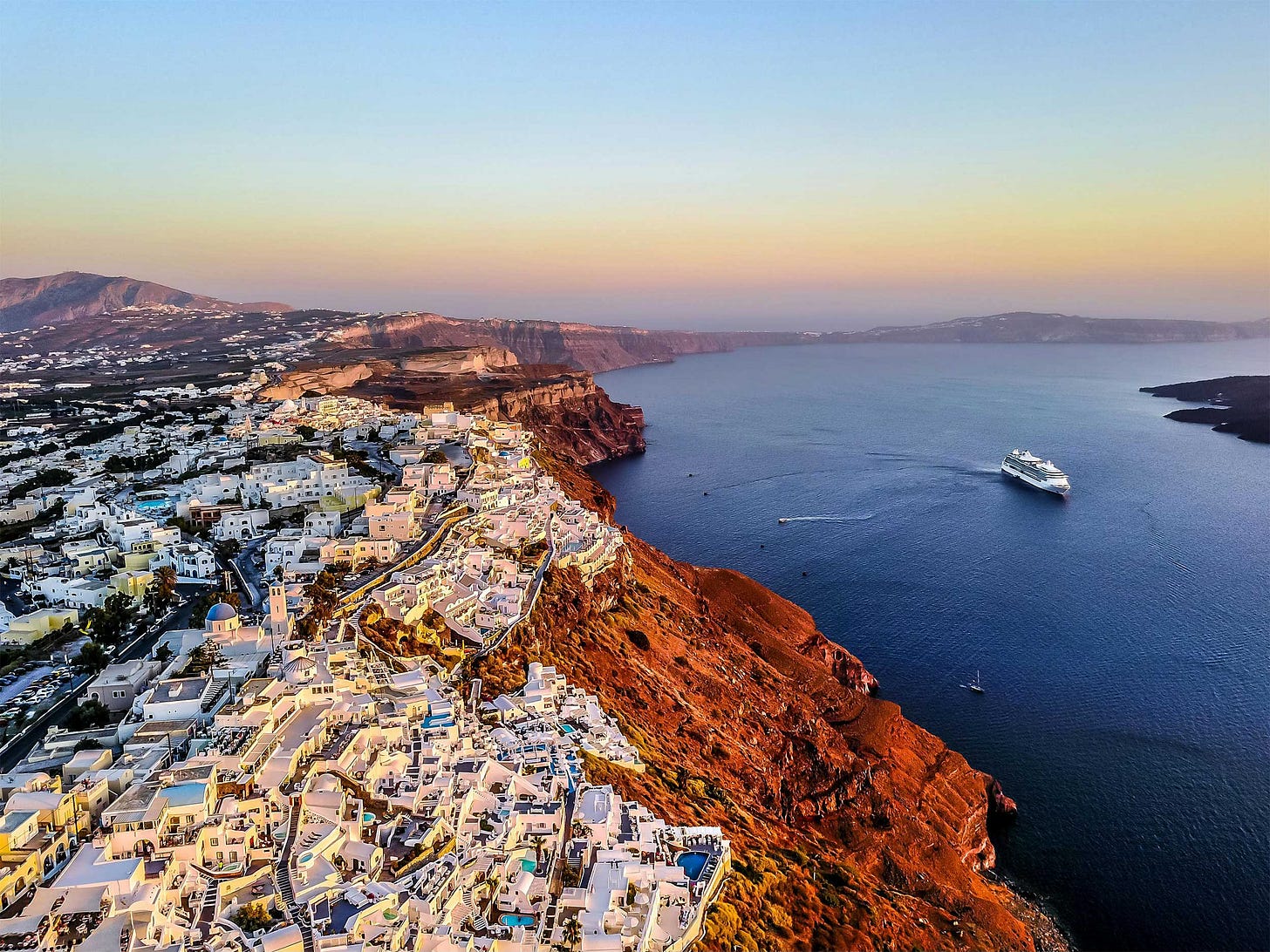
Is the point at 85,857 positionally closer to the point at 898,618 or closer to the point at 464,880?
the point at 464,880

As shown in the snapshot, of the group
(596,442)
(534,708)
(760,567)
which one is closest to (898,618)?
(760,567)

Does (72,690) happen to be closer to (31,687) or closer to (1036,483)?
(31,687)

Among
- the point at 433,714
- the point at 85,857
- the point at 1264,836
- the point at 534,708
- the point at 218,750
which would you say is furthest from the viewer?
the point at 1264,836

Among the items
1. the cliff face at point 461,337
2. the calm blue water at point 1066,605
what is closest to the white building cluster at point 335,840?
the calm blue water at point 1066,605

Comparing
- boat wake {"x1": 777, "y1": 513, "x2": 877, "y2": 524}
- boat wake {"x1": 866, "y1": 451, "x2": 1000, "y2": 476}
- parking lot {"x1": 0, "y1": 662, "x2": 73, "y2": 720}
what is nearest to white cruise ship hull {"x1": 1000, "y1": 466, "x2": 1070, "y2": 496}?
boat wake {"x1": 866, "y1": 451, "x2": 1000, "y2": 476}

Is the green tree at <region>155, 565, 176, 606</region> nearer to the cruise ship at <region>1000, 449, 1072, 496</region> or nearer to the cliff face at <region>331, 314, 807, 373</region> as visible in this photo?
the cruise ship at <region>1000, 449, 1072, 496</region>
